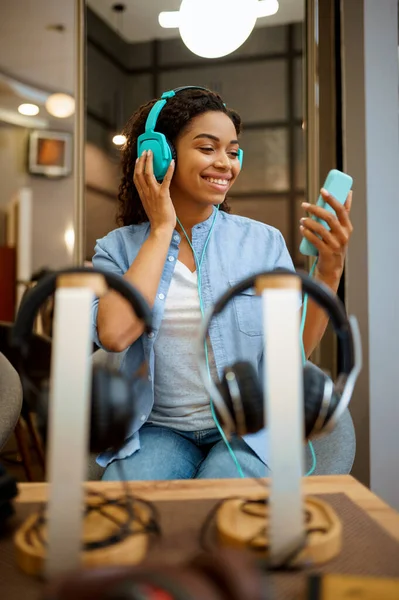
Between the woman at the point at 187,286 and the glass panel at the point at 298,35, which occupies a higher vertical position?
the glass panel at the point at 298,35

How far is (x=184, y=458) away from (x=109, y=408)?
608 mm

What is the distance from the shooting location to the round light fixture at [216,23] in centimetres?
181

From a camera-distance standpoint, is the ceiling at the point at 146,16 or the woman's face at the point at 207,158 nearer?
the woman's face at the point at 207,158

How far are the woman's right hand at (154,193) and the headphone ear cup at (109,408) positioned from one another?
69cm

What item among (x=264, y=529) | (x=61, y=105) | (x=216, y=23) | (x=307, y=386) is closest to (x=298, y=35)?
(x=216, y=23)

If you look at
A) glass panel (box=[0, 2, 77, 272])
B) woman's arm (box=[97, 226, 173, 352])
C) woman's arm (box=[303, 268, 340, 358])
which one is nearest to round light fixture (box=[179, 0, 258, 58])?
glass panel (box=[0, 2, 77, 272])

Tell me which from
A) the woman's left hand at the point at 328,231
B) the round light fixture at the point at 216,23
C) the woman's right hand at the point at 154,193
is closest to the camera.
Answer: the woman's left hand at the point at 328,231

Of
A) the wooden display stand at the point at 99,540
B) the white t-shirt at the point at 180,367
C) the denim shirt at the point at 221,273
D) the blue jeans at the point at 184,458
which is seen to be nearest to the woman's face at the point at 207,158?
the denim shirt at the point at 221,273

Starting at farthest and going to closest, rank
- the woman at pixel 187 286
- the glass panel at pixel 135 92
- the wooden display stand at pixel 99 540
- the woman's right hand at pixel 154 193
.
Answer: the glass panel at pixel 135 92 < the woman's right hand at pixel 154 193 < the woman at pixel 187 286 < the wooden display stand at pixel 99 540

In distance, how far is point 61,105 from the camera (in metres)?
2.15

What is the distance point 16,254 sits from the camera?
2.22 metres

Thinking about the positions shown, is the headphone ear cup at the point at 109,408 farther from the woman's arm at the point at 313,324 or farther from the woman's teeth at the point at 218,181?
the woman's teeth at the point at 218,181

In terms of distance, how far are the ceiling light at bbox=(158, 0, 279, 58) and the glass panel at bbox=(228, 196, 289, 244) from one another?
0.62 meters

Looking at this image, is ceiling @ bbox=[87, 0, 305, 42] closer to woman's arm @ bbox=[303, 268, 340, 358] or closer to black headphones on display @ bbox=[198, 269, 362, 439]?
woman's arm @ bbox=[303, 268, 340, 358]
